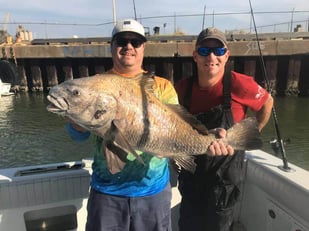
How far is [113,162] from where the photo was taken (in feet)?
7.64

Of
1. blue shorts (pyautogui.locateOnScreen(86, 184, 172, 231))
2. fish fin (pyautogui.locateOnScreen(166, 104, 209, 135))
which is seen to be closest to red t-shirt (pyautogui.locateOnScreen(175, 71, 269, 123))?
fish fin (pyautogui.locateOnScreen(166, 104, 209, 135))

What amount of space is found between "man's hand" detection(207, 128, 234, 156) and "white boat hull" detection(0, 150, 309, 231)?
837mm

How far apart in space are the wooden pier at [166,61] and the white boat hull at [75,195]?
15.3 meters

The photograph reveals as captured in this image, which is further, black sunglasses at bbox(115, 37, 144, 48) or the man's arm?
the man's arm

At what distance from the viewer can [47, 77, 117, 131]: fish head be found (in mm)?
2098

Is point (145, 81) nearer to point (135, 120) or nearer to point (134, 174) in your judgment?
point (135, 120)

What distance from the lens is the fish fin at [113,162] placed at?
90.5 inches

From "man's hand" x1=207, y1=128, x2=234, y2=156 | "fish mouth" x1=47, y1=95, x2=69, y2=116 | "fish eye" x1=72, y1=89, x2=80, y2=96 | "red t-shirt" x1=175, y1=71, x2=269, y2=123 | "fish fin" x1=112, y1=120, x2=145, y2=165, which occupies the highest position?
"fish eye" x1=72, y1=89, x2=80, y2=96

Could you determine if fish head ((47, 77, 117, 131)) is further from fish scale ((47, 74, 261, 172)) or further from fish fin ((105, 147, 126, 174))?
fish fin ((105, 147, 126, 174))

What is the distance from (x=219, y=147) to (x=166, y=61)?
17.3m

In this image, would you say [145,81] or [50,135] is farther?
[50,135]

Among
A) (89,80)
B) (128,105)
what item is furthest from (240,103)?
(89,80)

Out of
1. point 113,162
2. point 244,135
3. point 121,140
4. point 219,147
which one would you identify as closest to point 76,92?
point 121,140

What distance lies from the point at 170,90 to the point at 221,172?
83cm
